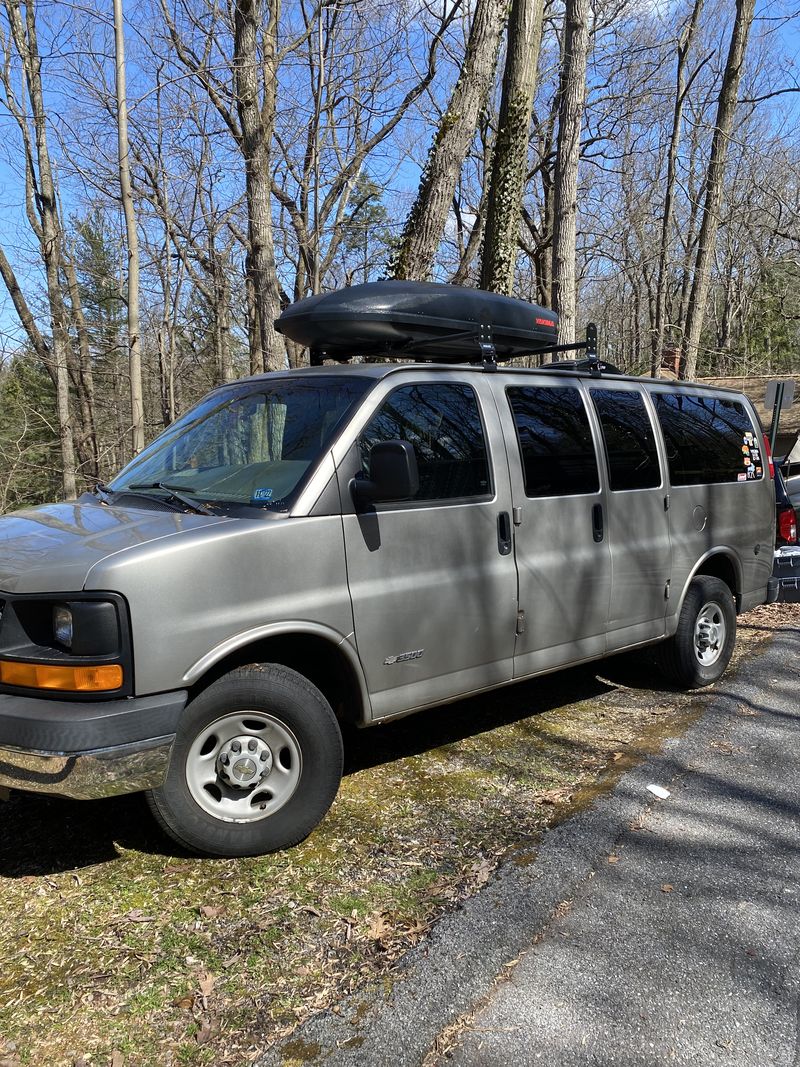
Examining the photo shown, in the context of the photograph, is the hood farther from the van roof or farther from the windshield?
the van roof

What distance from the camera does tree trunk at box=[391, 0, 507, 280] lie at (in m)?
9.29

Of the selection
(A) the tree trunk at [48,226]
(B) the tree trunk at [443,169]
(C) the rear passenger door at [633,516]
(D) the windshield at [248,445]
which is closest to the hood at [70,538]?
(D) the windshield at [248,445]

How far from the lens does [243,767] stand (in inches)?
130

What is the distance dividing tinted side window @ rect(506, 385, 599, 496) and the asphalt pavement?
169cm

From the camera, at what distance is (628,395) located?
206 inches

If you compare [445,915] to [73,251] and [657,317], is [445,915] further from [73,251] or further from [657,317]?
[657,317]

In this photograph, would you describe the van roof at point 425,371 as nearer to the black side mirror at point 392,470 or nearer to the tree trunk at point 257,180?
the black side mirror at point 392,470

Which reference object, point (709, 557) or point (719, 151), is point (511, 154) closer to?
point (709, 557)

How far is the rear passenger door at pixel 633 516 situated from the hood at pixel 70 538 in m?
2.61

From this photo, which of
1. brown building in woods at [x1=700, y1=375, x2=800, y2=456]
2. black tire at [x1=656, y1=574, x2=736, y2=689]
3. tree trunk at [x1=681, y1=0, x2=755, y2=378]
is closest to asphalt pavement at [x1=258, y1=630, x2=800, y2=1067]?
black tire at [x1=656, y1=574, x2=736, y2=689]

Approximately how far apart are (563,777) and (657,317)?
117 feet

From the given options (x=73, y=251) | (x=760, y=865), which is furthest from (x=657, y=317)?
(x=760, y=865)

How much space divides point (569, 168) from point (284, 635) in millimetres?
10182

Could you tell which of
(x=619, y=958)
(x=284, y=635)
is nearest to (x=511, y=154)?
(x=284, y=635)
